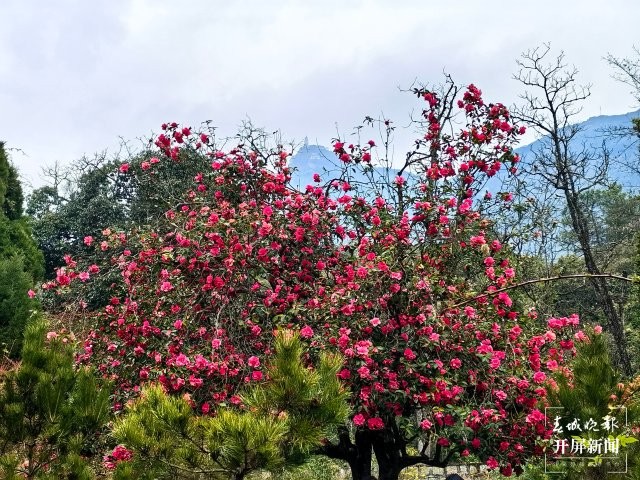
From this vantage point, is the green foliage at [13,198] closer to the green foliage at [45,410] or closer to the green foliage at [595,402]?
the green foliage at [45,410]

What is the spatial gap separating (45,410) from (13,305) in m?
8.84

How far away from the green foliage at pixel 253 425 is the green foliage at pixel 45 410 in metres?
0.58

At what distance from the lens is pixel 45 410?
302 cm

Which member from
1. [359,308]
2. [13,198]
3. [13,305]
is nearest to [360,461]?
[359,308]

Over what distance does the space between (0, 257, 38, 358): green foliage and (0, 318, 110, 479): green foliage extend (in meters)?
8.25

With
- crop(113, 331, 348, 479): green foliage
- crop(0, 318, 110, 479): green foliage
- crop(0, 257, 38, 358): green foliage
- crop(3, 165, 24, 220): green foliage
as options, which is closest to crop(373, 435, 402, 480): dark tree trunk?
crop(113, 331, 348, 479): green foliage

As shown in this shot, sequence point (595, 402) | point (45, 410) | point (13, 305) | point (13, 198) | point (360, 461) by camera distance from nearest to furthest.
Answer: point (595, 402) → point (45, 410) → point (360, 461) → point (13, 305) → point (13, 198)

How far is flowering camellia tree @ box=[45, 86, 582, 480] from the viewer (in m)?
3.78

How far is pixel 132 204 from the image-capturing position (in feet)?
60.6

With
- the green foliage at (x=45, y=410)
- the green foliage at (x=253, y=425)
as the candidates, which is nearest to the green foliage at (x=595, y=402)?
the green foliage at (x=253, y=425)

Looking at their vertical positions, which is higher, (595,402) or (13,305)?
(13,305)

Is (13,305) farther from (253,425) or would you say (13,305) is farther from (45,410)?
(253,425)

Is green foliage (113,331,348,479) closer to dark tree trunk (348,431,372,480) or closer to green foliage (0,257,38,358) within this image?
dark tree trunk (348,431,372,480)

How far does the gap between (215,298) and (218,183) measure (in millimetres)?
1324
